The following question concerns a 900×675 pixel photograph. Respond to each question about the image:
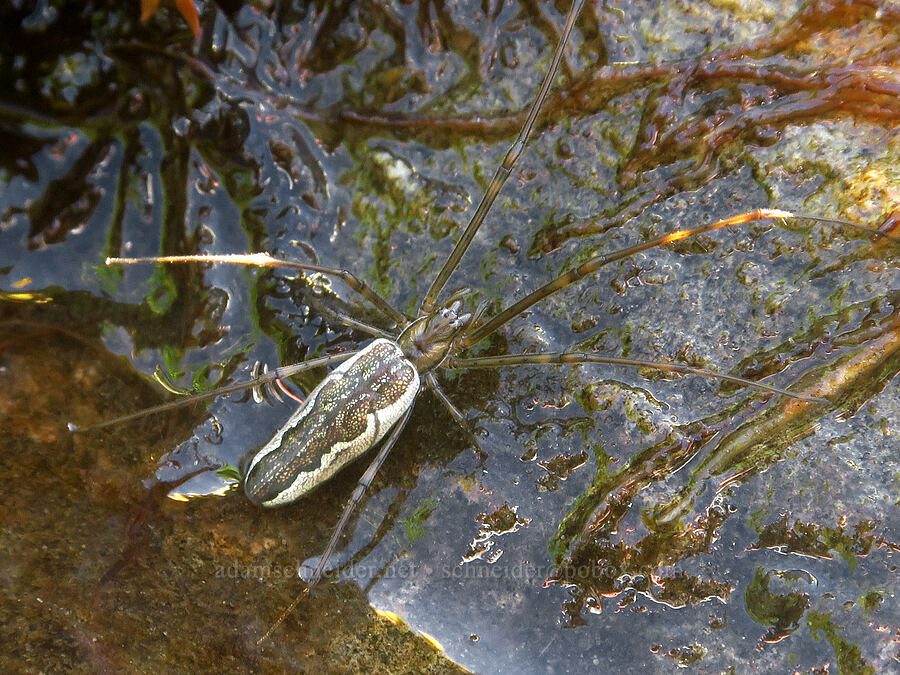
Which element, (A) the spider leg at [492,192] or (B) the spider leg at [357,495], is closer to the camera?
(B) the spider leg at [357,495]

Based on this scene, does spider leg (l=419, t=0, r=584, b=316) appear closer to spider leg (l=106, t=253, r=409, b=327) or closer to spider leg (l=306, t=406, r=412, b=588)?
spider leg (l=106, t=253, r=409, b=327)

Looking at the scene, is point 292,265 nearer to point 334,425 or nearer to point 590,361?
point 334,425

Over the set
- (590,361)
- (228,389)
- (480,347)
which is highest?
(590,361)

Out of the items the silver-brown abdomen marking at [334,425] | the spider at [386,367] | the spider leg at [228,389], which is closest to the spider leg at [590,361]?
the spider at [386,367]

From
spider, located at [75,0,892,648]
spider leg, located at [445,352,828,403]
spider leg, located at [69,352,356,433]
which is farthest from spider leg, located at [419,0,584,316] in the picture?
spider leg, located at [69,352,356,433]

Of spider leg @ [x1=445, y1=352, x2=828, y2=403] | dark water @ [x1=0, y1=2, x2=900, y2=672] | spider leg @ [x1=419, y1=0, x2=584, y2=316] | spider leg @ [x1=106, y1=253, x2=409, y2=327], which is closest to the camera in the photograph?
dark water @ [x1=0, y1=2, x2=900, y2=672]

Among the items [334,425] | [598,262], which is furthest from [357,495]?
[598,262]

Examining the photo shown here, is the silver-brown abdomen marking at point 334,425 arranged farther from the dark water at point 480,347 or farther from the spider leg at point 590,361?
the spider leg at point 590,361
